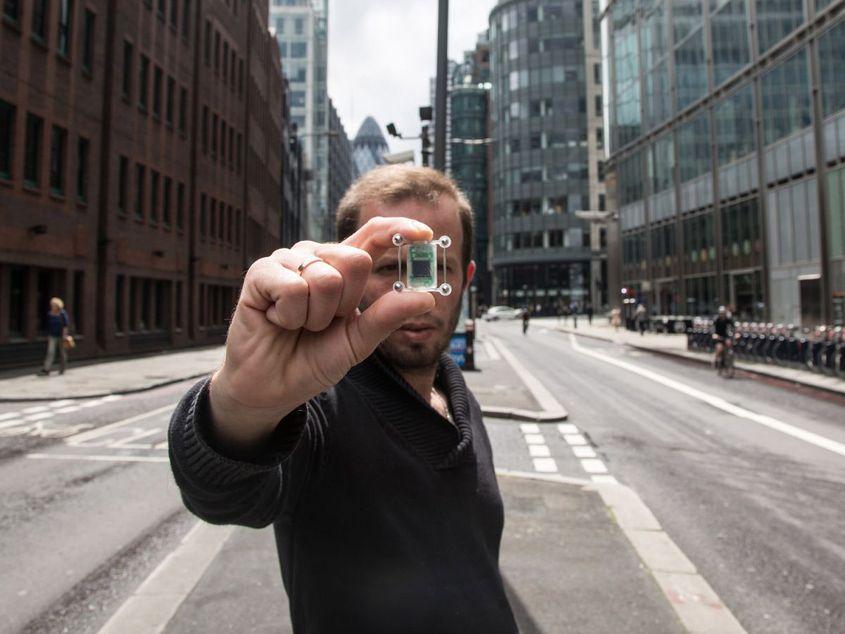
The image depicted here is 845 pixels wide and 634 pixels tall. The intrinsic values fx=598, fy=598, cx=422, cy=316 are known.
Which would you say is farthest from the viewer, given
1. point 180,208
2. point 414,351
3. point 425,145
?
point 180,208

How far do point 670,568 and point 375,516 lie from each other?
3.42 metres

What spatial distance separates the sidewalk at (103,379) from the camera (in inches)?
522

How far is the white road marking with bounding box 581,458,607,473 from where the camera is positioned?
730 centimetres

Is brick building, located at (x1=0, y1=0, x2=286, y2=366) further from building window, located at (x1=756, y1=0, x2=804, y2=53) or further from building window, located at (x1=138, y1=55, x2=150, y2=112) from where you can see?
building window, located at (x1=756, y1=0, x2=804, y2=53)

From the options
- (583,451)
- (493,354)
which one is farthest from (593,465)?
(493,354)

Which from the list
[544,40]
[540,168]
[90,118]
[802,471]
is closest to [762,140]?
[802,471]

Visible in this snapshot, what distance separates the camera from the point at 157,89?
2780 centimetres

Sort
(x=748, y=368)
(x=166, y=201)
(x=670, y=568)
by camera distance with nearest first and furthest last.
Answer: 1. (x=670, y=568)
2. (x=748, y=368)
3. (x=166, y=201)

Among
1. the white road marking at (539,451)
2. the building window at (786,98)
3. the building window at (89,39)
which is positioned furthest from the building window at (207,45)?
the white road marking at (539,451)

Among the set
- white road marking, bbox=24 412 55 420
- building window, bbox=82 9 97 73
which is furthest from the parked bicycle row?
building window, bbox=82 9 97 73

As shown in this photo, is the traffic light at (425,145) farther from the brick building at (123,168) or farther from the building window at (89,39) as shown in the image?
the building window at (89,39)

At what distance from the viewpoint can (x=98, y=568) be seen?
14.6 feet

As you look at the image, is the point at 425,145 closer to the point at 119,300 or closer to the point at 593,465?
the point at 593,465

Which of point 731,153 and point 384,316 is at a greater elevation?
point 731,153
